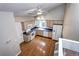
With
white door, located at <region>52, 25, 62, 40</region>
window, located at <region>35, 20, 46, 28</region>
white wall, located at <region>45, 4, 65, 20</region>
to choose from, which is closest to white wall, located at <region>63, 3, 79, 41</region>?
white wall, located at <region>45, 4, 65, 20</region>

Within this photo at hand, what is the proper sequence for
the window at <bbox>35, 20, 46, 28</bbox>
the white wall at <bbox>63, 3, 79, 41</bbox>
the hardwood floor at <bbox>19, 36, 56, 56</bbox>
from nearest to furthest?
1. the white wall at <bbox>63, 3, 79, 41</bbox>
2. the hardwood floor at <bbox>19, 36, 56, 56</bbox>
3. the window at <bbox>35, 20, 46, 28</bbox>

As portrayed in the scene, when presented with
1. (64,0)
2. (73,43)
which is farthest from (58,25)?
(64,0)

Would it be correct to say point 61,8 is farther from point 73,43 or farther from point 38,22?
point 73,43

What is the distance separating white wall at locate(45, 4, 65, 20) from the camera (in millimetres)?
5612

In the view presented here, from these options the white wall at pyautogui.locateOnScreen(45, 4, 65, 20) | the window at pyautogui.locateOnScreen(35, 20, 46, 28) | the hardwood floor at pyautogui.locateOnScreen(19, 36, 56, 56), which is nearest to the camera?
the hardwood floor at pyautogui.locateOnScreen(19, 36, 56, 56)

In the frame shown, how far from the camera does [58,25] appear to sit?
591cm

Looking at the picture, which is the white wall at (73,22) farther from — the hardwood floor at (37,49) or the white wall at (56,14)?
the white wall at (56,14)

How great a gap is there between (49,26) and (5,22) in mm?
4409

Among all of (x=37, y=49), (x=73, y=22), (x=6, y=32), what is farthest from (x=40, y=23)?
(x=73, y=22)

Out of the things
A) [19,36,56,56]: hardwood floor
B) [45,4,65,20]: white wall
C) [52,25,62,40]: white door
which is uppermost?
[45,4,65,20]: white wall

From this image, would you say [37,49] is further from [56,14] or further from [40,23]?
[40,23]

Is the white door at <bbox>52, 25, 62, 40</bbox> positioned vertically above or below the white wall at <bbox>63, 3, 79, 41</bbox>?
below

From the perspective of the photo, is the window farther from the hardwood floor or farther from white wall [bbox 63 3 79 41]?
white wall [bbox 63 3 79 41]

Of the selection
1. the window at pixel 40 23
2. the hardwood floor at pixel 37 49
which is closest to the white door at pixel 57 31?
the hardwood floor at pixel 37 49
